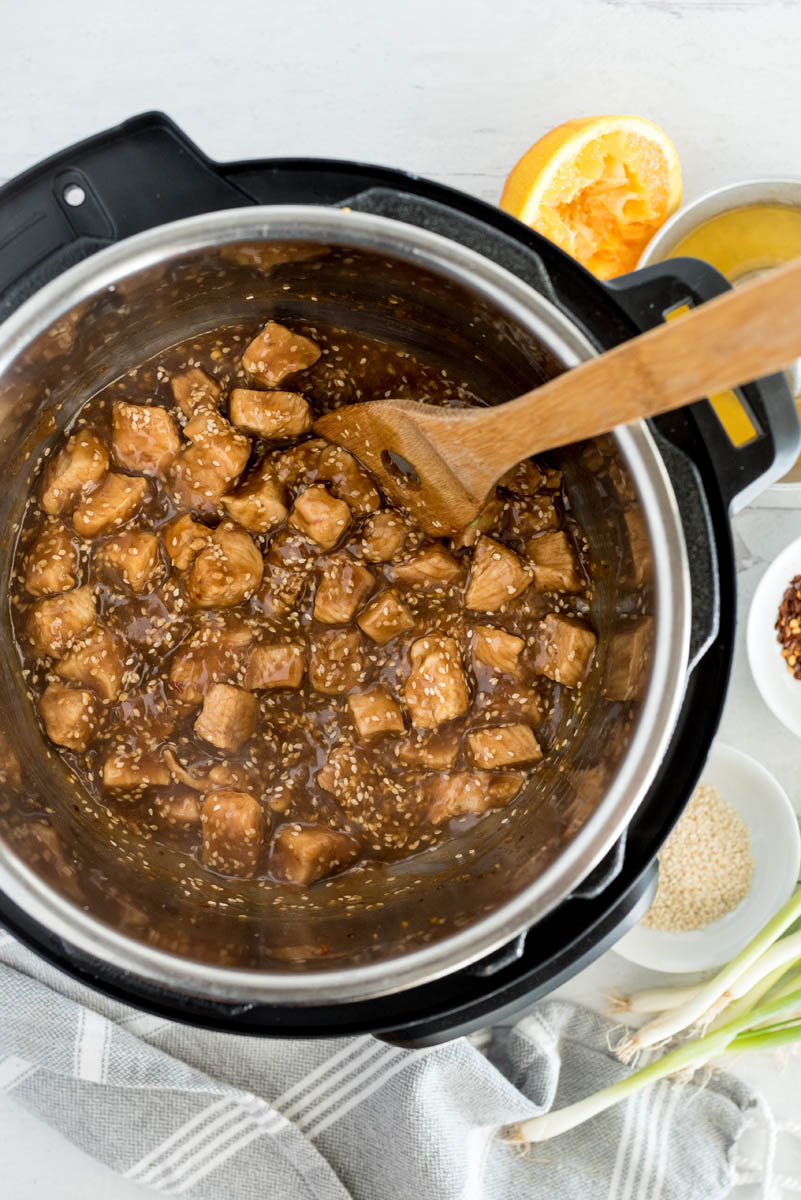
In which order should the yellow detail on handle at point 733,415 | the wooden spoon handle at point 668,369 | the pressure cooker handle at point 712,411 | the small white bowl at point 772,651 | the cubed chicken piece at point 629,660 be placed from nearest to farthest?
1. the wooden spoon handle at point 668,369
2. the pressure cooker handle at point 712,411
3. the cubed chicken piece at point 629,660
4. the yellow detail on handle at point 733,415
5. the small white bowl at point 772,651

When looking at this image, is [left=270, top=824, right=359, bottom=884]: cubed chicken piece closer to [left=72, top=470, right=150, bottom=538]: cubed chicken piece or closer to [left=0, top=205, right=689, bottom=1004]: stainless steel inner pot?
[left=0, top=205, right=689, bottom=1004]: stainless steel inner pot

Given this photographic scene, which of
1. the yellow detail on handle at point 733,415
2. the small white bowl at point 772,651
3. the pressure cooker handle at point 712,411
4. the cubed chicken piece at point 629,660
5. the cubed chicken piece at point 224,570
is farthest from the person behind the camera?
the small white bowl at point 772,651

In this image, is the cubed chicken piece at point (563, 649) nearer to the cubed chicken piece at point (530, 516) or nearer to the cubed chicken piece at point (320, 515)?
the cubed chicken piece at point (530, 516)

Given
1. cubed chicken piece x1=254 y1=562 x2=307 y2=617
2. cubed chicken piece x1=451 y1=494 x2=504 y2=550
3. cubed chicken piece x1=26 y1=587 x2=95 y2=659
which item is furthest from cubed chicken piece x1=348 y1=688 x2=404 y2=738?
cubed chicken piece x1=26 y1=587 x2=95 y2=659

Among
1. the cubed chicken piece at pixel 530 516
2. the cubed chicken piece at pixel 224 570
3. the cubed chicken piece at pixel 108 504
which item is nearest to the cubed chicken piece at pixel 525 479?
the cubed chicken piece at pixel 530 516

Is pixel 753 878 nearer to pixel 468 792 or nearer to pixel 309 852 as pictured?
pixel 468 792

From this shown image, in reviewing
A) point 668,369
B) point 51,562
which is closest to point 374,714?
point 51,562

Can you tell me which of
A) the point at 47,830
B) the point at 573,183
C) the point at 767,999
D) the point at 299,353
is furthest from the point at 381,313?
the point at 767,999
